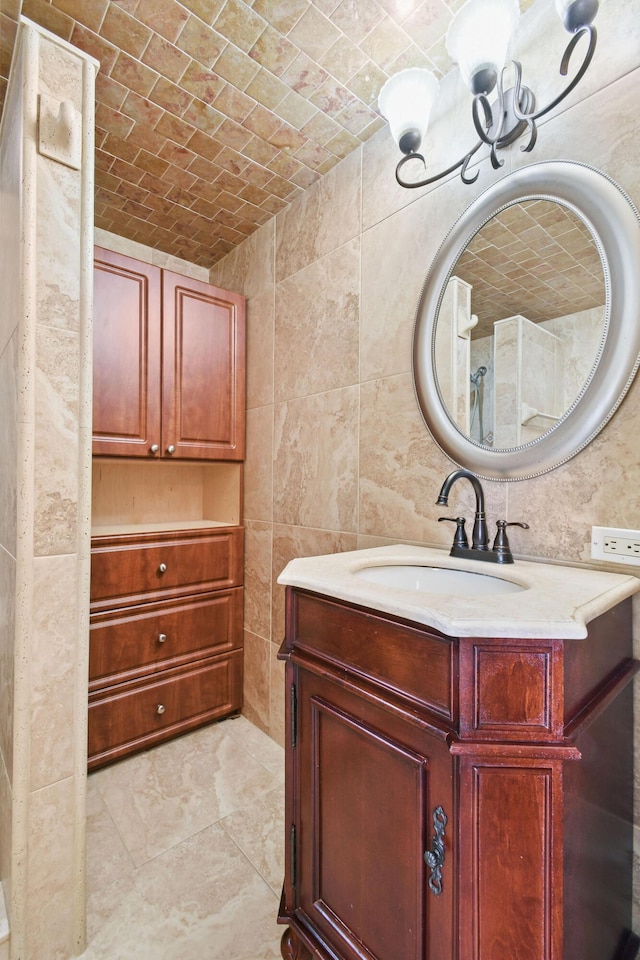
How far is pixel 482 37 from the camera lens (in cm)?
101

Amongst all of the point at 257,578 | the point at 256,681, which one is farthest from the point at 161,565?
the point at 256,681

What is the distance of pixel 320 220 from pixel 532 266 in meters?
1.01

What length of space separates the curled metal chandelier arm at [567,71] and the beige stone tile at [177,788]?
2.25 meters

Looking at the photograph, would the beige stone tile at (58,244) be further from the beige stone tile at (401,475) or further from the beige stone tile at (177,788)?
the beige stone tile at (177,788)

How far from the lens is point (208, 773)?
182 centimetres

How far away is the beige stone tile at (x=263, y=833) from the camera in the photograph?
54.3 inches

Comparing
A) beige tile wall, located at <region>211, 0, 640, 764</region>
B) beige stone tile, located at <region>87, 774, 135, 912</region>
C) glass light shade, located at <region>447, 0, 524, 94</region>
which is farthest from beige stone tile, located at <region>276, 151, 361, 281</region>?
beige stone tile, located at <region>87, 774, 135, 912</region>

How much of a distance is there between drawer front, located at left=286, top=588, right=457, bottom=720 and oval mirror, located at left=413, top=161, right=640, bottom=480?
23.4 inches

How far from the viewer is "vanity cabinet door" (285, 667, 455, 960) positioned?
29.6 inches

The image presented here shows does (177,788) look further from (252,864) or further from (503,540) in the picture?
(503,540)

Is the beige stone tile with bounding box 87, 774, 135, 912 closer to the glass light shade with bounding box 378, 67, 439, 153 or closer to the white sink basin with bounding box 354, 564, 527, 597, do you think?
the white sink basin with bounding box 354, 564, 527, 597

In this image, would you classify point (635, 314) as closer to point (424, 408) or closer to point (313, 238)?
point (424, 408)

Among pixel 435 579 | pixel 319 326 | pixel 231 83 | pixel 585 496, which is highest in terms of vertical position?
pixel 231 83

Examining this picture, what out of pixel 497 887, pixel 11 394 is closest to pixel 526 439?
Answer: pixel 497 887
